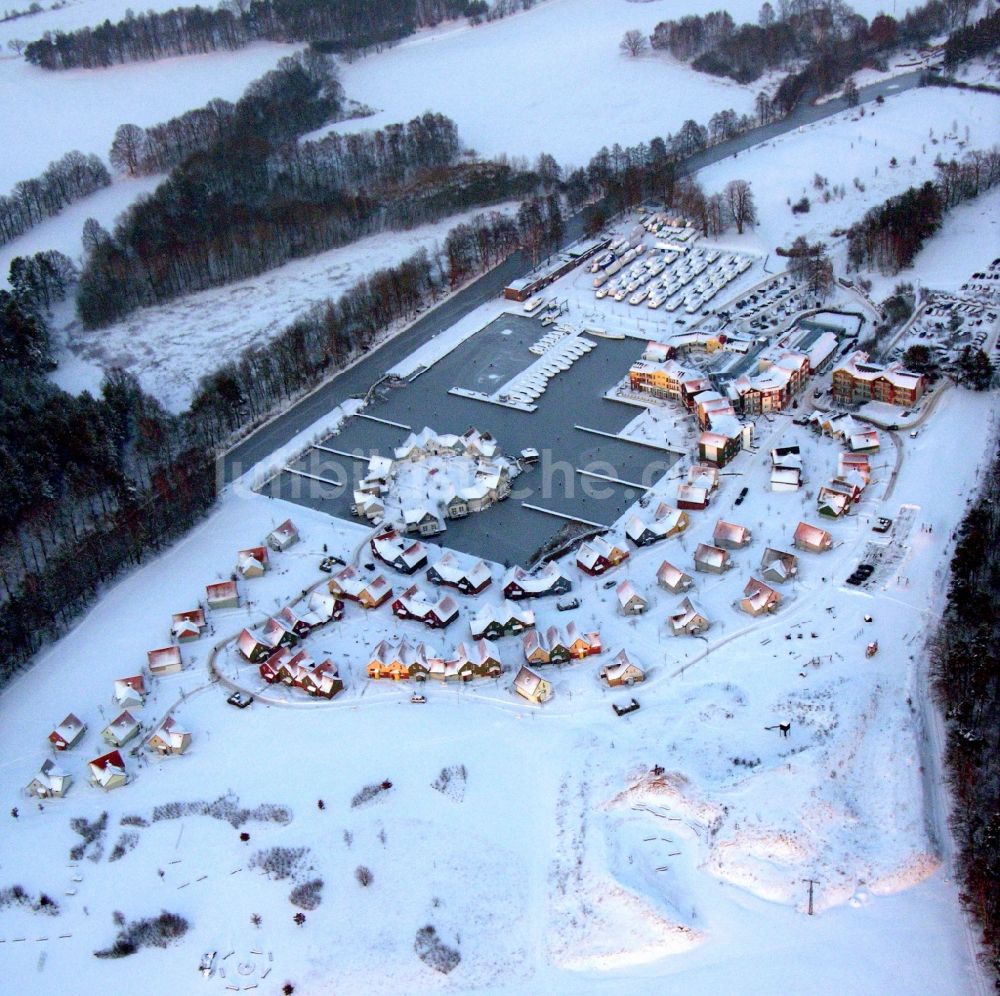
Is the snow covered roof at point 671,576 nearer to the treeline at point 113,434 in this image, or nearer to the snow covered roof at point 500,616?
the snow covered roof at point 500,616

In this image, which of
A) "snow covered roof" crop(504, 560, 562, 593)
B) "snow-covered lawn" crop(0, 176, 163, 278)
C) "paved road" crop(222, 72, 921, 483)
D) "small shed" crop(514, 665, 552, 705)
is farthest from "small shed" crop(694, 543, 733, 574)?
"snow-covered lawn" crop(0, 176, 163, 278)


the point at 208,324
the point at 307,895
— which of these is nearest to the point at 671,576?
the point at 307,895

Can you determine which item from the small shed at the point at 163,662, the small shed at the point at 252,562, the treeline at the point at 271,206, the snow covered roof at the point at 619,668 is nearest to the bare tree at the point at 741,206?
the treeline at the point at 271,206

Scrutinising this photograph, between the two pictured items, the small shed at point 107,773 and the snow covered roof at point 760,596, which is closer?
the small shed at point 107,773

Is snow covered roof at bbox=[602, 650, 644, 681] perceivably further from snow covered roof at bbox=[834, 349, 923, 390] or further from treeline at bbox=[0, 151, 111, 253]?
treeline at bbox=[0, 151, 111, 253]

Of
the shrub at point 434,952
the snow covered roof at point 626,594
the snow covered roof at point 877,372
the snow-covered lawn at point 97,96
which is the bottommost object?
the shrub at point 434,952

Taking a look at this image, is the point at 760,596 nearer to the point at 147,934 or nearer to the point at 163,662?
the point at 163,662
